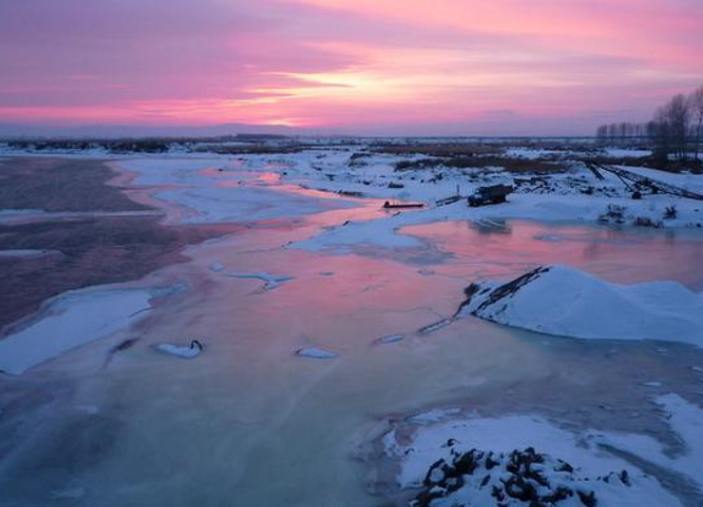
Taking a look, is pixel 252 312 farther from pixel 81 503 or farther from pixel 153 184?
pixel 153 184

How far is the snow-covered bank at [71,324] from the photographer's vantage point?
892cm

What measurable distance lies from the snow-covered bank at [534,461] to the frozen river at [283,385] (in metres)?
0.34

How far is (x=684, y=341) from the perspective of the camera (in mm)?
9336

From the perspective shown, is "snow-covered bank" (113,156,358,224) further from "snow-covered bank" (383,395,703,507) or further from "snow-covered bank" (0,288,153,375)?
"snow-covered bank" (383,395,703,507)

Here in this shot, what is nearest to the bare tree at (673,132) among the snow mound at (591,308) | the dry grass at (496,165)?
the dry grass at (496,165)

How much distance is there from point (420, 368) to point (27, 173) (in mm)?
47893

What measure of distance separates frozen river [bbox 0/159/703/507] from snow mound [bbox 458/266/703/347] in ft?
1.25

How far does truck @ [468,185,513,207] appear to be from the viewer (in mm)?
A: 25859

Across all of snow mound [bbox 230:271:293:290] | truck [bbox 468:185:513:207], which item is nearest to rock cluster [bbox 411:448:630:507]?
snow mound [bbox 230:271:293:290]

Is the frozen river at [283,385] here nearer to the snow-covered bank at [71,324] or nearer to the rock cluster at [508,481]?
the snow-covered bank at [71,324]

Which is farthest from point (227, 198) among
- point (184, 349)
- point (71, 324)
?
point (184, 349)

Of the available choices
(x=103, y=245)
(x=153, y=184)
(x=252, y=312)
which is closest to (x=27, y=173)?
(x=153, y=184)

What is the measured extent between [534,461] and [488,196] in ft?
71.9

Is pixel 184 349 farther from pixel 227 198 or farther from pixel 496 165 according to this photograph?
pixel 496 165
